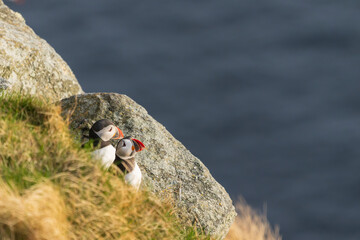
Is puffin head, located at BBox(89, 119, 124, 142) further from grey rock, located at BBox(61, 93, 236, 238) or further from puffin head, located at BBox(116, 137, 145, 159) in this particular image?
grey rock, located at BBox(61, 93, 236, 238)

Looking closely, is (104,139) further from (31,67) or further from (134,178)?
(31,67)

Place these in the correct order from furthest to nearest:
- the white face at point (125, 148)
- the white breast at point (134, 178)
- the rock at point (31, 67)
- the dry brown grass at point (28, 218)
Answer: the rock at point (31, 67)
the white face at point (125, 148)
the white breast at point (134, 178)
the dry brown grass at point (28, 218)

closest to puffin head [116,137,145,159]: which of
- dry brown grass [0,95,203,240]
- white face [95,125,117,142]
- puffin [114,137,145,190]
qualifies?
puffin [114,137,145,190]

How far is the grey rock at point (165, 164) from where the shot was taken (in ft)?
26.0

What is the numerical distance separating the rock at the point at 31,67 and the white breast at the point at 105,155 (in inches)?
135

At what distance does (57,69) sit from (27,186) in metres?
5.56

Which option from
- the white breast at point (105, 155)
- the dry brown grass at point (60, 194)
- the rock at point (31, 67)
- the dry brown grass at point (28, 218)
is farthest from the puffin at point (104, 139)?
the rock at point (31, 67)

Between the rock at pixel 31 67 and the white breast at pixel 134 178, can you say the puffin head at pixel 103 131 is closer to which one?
the white breast at pixel 134 178

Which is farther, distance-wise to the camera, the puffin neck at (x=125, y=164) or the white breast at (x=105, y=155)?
the puffin neck at (x=125, y=164)

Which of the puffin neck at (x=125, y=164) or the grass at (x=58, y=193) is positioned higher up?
Result: the puffin neck at (x=125, y=164)

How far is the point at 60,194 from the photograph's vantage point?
584 centimetres

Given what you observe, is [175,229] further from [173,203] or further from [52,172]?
[52,172]

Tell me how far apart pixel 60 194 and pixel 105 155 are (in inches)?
41.2

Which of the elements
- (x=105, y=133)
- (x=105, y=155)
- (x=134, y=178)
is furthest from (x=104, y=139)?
(x=134, y=178)
